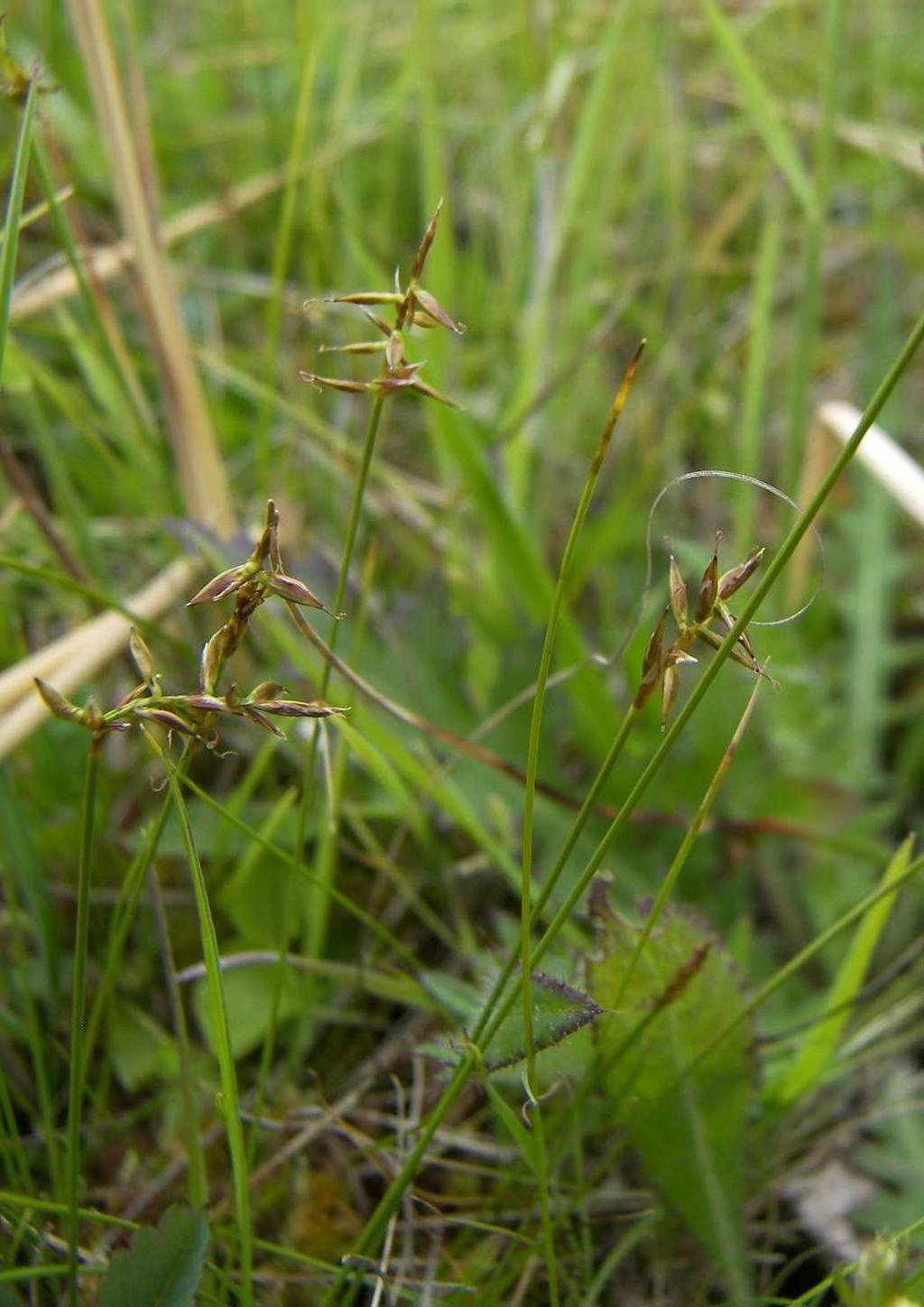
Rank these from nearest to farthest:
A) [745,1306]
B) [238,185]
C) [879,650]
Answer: [745,1306]
[879,650]
[238,185]

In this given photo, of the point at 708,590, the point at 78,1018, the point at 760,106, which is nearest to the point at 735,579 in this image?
the point at 708,590

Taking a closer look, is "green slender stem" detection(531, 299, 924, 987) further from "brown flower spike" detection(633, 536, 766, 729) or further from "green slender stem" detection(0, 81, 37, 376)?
"green slender stem" detection(0, 81, 37, 376)

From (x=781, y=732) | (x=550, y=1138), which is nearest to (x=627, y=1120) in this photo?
(x=550, y=1138)

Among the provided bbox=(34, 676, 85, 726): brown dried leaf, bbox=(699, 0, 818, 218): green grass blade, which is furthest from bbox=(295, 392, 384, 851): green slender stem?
bbox=(699, 0, 818, 218): green grass blade

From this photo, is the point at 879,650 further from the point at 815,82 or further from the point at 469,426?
the point at 815,82

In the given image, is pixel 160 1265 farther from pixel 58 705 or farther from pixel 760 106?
pixel 760 106

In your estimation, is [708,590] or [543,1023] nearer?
[708,590]

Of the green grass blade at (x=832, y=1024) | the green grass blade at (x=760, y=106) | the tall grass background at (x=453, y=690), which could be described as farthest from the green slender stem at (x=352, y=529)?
the green grass blade at (x=760, y=106)
